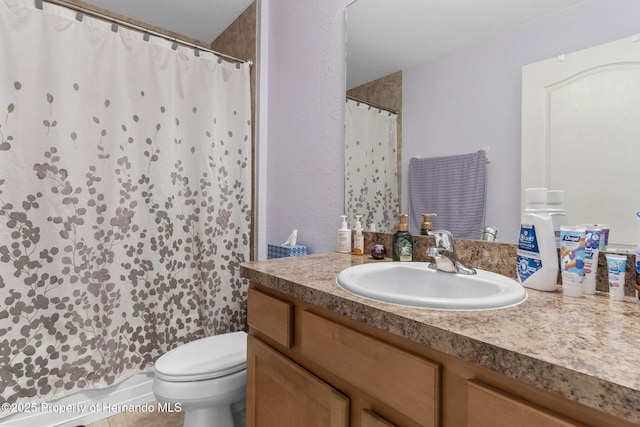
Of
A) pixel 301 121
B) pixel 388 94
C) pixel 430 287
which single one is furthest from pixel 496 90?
pixel 301 121

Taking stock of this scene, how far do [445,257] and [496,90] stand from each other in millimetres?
532

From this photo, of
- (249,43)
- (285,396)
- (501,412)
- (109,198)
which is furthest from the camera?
(249,43)

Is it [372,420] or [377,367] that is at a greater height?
[377,367]

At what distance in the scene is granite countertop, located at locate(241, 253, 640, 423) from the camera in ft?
1.23

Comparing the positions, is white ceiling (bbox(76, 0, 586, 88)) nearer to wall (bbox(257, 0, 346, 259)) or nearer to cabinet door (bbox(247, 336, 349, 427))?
wall (bbox(257, 0, 346, 259))

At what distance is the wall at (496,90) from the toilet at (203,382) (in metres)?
1.12

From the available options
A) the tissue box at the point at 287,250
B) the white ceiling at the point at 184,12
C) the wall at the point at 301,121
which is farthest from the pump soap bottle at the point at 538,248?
the white ceiling at the point at 184,12

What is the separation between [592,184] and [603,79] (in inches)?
10.0

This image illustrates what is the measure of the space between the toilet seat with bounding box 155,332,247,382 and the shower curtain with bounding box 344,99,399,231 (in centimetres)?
79

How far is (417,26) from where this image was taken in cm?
117

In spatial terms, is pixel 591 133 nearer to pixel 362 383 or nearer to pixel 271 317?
pixel 362 383

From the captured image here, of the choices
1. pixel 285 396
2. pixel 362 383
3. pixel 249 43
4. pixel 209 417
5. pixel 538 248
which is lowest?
pixel 209 417

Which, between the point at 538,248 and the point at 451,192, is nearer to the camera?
the point at 538,248

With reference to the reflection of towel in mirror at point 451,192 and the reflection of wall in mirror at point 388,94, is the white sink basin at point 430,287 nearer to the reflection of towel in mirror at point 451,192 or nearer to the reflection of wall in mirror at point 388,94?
the reflection of towel in mirror at point 451,192
